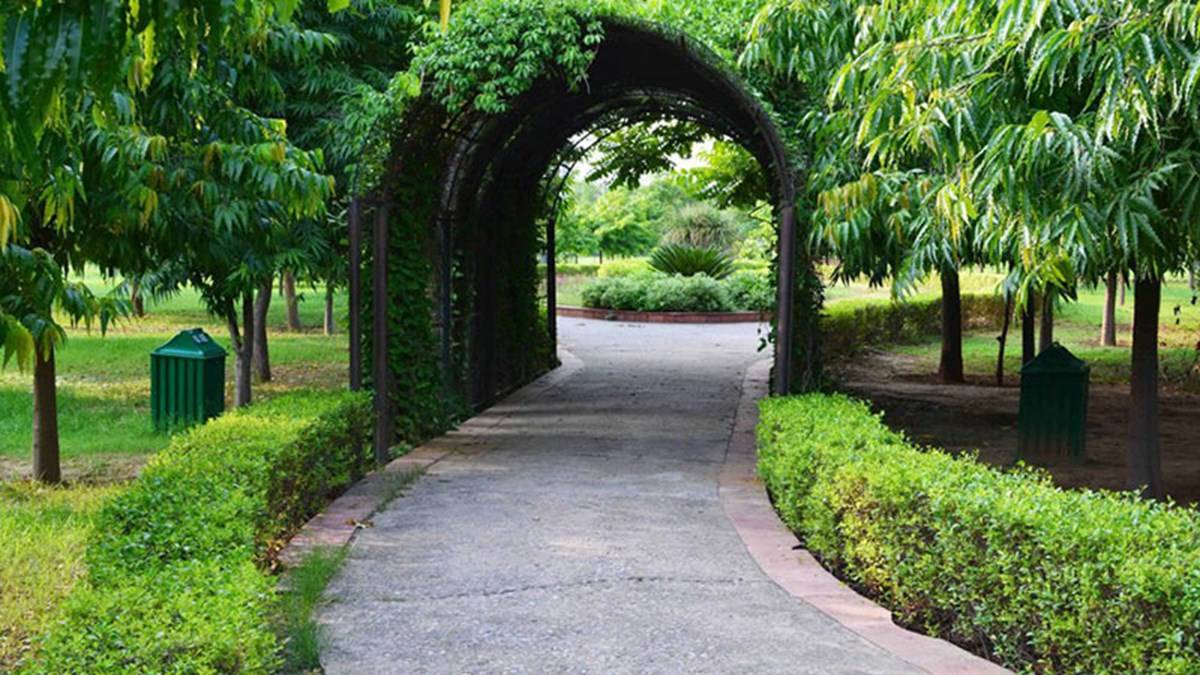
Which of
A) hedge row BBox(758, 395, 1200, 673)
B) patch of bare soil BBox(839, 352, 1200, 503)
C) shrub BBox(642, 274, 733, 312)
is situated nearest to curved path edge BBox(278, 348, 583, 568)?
hedge row BBox(758, 395, 1200, 673)

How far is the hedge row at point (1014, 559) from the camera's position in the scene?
13.7 ft

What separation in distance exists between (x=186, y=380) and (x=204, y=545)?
8.05m

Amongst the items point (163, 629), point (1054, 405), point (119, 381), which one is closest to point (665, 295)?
point (119, 381)

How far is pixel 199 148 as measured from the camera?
835cm

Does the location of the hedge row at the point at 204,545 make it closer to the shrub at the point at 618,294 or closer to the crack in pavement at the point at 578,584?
the crack in pavement at the point at 578,584

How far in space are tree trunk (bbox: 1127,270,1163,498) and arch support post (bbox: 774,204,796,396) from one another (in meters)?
2.72

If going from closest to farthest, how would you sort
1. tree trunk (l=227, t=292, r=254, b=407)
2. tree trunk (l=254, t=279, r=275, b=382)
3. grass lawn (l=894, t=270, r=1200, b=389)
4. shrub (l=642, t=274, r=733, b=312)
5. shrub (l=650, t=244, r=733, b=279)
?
1. tree trunk (l=227, t=292, r=254, b=407)
2. tree trunk (l=254, t=279, r=275, b=382)
3. grass lawn (l=894, t=270, r=1200, b=389)
4. shrub (l=642, t=274, r=733, b=312)
5. shrub (l=650, t=244, r=733, b=279)

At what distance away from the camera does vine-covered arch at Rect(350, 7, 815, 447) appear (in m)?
9.96

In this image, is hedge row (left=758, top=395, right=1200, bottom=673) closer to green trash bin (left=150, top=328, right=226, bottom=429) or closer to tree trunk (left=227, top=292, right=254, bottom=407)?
green trash bin (left=150, top=328, right=226, bottom=429)

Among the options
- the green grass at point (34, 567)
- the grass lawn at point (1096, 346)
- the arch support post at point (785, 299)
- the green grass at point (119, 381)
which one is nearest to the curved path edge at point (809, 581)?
the arch support post at point (785, 299)

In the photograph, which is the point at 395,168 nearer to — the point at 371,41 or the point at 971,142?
the point at 371,41

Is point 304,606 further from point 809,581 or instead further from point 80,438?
point 80,438

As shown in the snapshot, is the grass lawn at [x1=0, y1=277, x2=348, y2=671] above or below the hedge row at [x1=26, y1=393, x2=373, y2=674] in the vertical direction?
below

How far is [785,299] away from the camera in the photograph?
31.8ft
